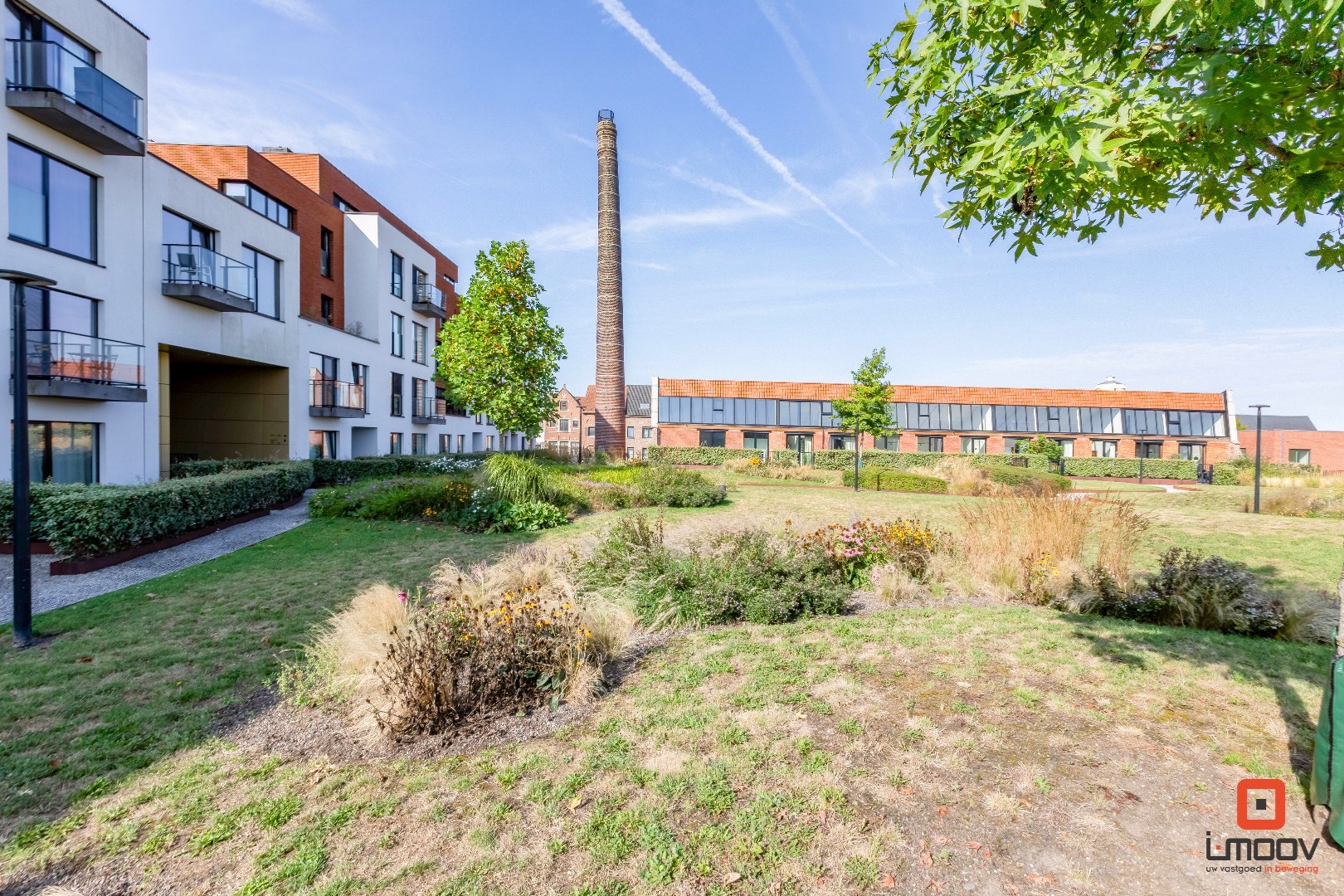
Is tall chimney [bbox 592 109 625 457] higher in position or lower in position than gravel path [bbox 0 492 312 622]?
higher

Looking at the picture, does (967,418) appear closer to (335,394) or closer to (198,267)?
(335,394)

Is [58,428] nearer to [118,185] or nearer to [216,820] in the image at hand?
[118,185]

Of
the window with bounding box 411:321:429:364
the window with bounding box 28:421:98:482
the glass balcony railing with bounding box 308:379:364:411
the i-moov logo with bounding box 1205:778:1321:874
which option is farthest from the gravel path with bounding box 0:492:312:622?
the window with bounding box 411:321:429:364

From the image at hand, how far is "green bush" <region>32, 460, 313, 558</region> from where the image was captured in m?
8.48

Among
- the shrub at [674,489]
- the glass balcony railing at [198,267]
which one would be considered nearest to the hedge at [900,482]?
the shrub at [674,489]

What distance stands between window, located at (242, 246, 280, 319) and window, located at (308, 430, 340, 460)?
13.7 ft

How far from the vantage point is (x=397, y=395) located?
1094 inches

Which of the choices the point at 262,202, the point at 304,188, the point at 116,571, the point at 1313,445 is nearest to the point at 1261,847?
the point at 116,571

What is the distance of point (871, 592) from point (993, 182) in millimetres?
5140

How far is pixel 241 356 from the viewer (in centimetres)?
1731

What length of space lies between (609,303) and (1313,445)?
5365 centimetres

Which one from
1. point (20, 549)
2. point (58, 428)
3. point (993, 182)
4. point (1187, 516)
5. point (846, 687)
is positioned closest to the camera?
point (993, 182)

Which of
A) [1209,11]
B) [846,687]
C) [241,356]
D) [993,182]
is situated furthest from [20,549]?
[241,356]

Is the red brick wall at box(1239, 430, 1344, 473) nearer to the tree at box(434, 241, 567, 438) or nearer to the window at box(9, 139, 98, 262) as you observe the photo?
the tree at box(434, 241, 567, 438)
